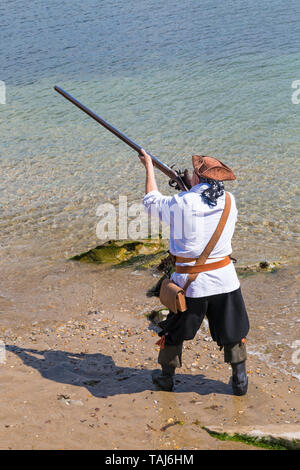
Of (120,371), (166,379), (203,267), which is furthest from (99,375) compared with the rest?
(203,267)

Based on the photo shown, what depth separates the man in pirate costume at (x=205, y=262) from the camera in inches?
172

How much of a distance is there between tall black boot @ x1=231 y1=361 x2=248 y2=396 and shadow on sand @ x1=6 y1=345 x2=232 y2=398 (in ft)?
0.45

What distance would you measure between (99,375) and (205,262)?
68.8 inches

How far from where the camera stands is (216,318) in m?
4.62

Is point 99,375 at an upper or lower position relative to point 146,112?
lower

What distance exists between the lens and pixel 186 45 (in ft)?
76.7

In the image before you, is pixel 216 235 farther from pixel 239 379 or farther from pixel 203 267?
pixel 239 379

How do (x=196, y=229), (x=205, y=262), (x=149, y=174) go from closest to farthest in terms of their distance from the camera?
(x=196, y=229) < (x=205, y=262) < (x=149, y=174)

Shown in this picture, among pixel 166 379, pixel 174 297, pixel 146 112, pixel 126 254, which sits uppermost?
pixel 146 112

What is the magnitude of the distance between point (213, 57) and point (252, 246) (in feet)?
46.8

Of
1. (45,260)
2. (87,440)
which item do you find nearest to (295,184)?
(45,260)

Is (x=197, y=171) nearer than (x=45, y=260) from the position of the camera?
Yes

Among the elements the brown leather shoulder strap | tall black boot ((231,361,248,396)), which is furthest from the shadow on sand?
the brown leather shoulder strap

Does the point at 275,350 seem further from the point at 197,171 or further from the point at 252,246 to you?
the point at 252,246
